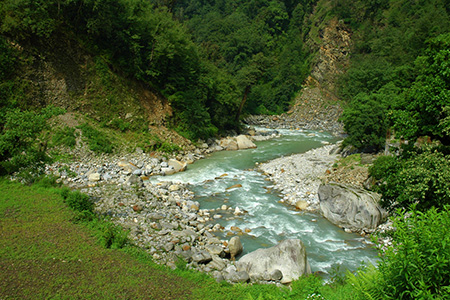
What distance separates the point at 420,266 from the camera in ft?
12.0

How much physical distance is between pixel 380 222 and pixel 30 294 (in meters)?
13.2

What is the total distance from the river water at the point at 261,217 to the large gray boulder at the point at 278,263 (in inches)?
46.4

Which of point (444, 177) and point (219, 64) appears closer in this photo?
point (444, 177)

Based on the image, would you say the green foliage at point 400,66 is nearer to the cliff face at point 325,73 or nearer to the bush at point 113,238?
the cliff face at point 325,73

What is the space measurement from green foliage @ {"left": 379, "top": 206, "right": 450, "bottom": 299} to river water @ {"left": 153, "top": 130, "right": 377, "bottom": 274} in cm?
675

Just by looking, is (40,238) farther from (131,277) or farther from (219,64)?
(219,64)

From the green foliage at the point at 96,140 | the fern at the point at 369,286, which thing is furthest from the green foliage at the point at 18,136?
the fern at the point at 369,286

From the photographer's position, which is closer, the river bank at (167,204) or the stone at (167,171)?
the river bank at (167,204)

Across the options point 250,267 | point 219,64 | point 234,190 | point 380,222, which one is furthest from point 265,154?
point 219,64

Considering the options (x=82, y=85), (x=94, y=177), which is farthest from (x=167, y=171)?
(x=82, y=85)

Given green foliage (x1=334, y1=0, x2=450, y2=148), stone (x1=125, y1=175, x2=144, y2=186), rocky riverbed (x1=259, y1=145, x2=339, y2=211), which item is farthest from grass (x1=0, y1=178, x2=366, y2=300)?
rocky riverbed (x1=259, y1=145, x2=339, y2=211)

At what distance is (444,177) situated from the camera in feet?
24.5

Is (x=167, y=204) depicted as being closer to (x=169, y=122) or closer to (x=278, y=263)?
(x=278, y=263)

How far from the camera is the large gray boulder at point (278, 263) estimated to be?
364 inches
